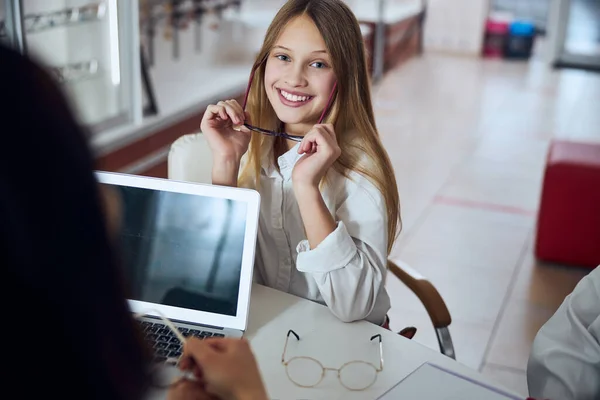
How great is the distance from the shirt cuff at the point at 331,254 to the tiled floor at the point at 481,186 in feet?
4.39

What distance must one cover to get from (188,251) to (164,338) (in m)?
0.16

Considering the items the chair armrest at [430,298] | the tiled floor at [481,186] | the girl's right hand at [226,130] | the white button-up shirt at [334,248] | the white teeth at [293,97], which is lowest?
the tiled floor at [481,186]

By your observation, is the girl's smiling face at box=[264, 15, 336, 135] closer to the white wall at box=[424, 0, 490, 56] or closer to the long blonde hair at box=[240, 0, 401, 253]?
the long blonde hair at box=[240, 0, 401, 253]

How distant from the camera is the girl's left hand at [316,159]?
1.44 metres

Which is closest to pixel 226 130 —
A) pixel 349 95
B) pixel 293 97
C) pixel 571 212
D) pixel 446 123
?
pixel 293 97

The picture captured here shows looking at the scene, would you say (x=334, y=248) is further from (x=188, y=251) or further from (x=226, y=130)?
(x=226, y=130)

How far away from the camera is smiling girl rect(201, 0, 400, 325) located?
1.44 metres

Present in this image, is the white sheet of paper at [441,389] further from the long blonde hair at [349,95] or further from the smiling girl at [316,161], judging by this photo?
the long blonde hair at [349,95]

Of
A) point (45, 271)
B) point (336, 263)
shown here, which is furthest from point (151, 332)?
point (45, 271)

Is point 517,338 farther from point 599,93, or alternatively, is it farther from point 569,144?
point 599,93

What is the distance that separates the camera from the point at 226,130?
5.49ft

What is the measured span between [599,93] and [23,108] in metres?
7.31

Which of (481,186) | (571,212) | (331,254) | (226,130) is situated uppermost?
(226,130)

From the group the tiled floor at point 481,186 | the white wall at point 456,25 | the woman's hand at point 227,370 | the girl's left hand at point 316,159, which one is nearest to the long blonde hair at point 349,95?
the girl's left hand at point 316,159
